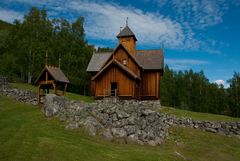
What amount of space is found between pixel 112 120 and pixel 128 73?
10876 mm

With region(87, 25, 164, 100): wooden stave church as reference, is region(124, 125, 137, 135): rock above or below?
below

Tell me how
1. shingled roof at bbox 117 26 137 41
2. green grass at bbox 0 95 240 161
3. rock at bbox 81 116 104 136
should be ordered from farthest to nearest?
shingled roof at bbox 117 26 137 41, rock at bbox 81 116 104 136, green grass at bbox 0 95 240 161

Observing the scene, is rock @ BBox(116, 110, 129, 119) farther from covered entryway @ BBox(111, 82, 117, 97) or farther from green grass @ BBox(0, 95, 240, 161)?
covered entryway @ BBox(111, 82, 117, 97)

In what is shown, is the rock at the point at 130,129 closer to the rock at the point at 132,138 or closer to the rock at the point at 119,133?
the rock at the point at 132,138

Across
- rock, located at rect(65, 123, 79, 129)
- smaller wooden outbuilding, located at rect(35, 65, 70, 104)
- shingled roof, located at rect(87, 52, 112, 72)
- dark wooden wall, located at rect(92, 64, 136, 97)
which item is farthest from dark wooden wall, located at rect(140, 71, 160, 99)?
rock, located at rect(65, 123, 79, 129)

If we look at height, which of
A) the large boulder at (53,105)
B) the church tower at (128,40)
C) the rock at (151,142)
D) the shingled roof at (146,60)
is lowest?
the rock at (151,142)

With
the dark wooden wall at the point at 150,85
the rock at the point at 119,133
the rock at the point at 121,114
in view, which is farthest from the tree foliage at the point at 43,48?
the rock at the point at 119,133

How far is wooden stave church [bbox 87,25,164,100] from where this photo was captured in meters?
35.9

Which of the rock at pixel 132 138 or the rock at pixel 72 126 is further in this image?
Result: the rock at pixel 132 138

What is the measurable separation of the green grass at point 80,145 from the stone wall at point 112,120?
0.97 metres

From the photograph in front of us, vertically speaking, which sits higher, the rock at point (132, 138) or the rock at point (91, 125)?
the rock at point (91, 125)

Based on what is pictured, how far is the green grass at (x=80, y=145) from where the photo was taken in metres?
16.8

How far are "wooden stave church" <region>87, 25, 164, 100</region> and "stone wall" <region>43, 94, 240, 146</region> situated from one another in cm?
788

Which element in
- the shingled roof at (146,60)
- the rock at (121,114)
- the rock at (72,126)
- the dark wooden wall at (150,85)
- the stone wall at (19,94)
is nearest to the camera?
the rock at (72,126)
